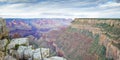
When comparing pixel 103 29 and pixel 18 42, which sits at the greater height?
pixel 103 29

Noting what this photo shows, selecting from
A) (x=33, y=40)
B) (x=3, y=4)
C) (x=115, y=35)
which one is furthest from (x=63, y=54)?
(x=3, y=4)

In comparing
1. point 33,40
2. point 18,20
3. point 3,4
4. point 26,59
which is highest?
point 3,4

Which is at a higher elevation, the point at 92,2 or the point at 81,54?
the point at 92,2

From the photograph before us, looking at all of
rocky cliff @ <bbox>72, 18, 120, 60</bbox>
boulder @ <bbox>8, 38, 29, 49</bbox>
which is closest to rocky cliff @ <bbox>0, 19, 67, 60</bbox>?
boulder @ <bbox>8, 38, 29, 49</bbox>

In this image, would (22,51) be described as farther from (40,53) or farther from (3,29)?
(3,29)

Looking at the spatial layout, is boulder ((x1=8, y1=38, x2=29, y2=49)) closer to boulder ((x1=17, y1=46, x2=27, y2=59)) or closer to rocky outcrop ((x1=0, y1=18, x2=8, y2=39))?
boulder ((x1=17, y1=46, x2=27, y2=59))

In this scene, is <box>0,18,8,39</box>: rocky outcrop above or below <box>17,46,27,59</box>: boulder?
above

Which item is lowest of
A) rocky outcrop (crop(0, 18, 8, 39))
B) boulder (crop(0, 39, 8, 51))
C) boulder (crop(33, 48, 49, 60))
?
boulder (crop(33, 48, 49, 60))

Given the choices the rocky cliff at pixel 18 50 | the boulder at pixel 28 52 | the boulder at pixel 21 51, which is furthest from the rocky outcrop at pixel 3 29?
the boulder at pixel 28 52

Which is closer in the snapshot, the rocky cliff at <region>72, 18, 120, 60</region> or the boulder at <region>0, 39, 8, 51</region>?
the rocky cliff at <region>72, 18, 120, 60</region>

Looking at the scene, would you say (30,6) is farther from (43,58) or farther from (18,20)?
(43,58)

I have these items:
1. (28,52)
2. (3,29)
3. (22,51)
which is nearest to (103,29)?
(28,52)
